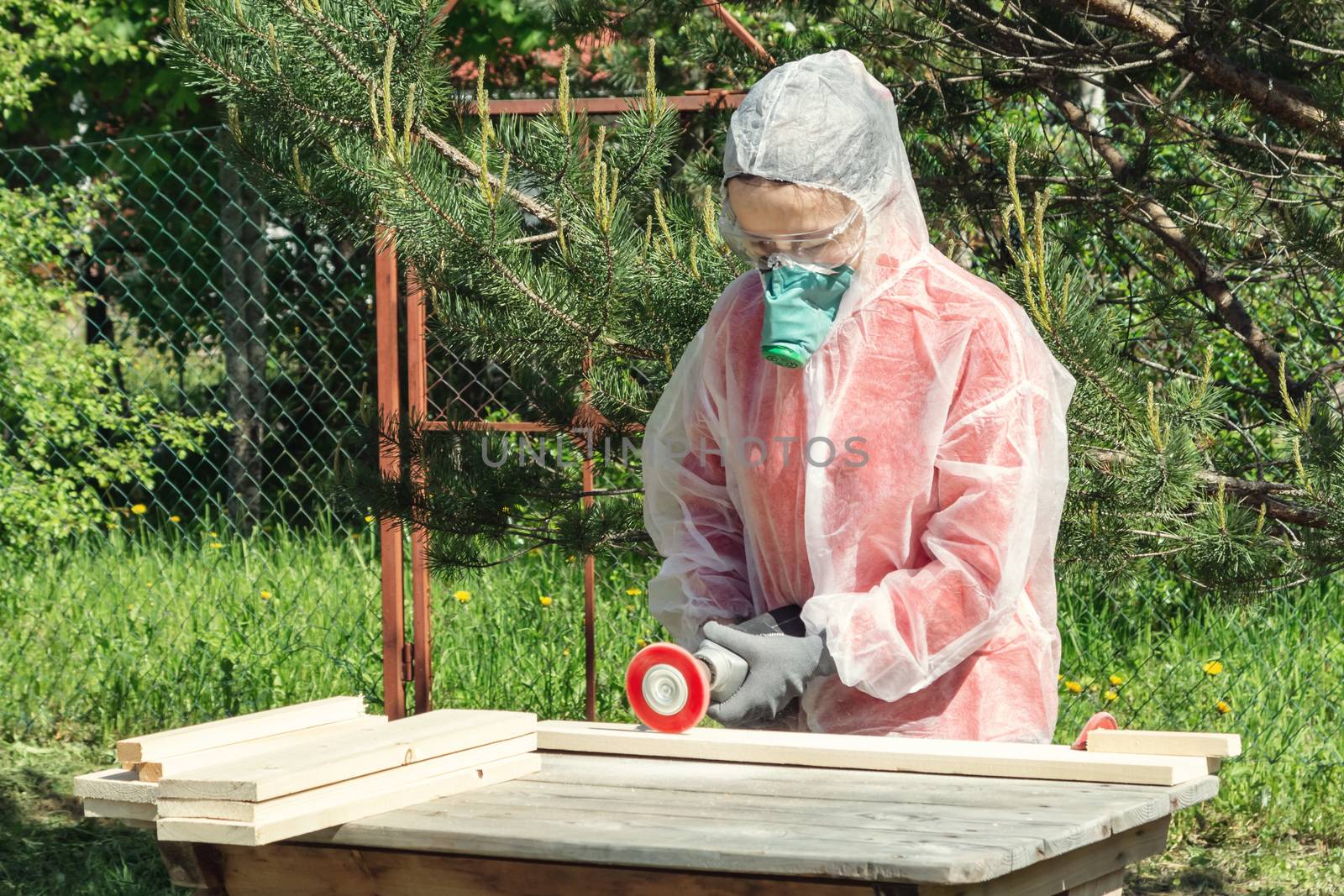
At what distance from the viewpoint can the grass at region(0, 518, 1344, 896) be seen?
3.91 metres

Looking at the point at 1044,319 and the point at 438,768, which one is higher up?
the point at 1044,319

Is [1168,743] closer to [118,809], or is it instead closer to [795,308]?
[795,308]

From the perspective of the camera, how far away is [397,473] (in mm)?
3441

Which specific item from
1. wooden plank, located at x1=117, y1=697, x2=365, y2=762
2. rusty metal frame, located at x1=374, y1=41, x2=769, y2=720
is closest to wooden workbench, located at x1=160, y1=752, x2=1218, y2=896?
wooden plank, located at x1=117, y1=697, x2=365, y2=762

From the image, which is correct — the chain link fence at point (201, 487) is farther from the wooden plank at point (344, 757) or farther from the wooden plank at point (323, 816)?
the wooden plank at point (323, 816)

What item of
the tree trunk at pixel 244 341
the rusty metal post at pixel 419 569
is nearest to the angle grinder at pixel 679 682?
the rusty metal post at pixel 419 569

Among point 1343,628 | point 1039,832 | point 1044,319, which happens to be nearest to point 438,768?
point 1039,832

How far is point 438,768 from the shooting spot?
1704 millimetres

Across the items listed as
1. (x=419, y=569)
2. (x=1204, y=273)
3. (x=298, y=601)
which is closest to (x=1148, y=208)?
(x=1204, y=273)

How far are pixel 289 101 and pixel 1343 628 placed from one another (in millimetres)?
3571

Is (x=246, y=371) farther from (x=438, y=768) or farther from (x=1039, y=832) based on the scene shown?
(x=1039, y=832)

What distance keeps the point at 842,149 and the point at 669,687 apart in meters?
0.72

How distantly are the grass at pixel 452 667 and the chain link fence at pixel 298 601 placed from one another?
1 centimetres

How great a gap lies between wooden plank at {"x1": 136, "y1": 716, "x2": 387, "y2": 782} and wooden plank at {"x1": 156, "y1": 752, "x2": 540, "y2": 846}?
85 mm
